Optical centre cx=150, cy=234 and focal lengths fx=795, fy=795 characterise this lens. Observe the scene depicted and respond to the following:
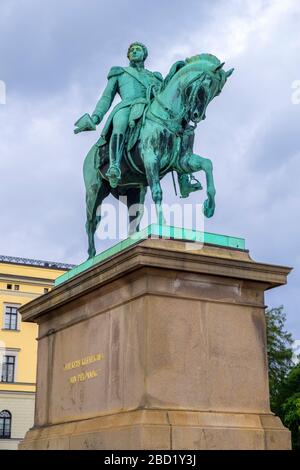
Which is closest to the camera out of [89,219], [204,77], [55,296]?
[204,77]

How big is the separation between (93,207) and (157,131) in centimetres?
221

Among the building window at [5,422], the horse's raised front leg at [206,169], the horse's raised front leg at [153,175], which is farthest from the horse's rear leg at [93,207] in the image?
the building window at [5,422]

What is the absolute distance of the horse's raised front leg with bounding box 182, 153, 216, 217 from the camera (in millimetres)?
11969

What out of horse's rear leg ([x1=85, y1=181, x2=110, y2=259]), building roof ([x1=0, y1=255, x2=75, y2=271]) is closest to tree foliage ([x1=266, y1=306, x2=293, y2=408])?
building roof ([x1=0, y1=255, x2=75, y2=271])

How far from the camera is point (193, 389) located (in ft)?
33.6

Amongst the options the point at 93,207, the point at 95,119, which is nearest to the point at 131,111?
the point at 95,119

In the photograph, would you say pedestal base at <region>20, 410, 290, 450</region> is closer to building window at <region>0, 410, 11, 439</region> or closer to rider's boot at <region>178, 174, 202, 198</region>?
rider's boot at <region>178, 174, 202, 198</region>

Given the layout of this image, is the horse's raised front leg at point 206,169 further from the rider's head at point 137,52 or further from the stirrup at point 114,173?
the rider's head at point 137,52

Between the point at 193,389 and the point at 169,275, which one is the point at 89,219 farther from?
the point at 193,389

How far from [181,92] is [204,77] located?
438 mm

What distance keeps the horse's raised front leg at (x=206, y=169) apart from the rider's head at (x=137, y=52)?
238 centimetres

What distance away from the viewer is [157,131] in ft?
39.1
